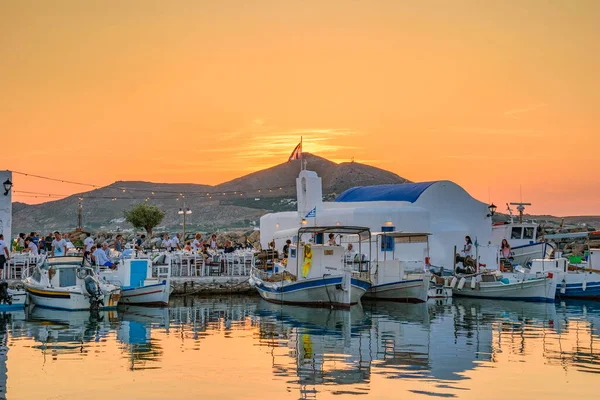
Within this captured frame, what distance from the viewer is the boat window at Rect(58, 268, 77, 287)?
3028 centimetres

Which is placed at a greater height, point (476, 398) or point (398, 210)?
point (398, 210)

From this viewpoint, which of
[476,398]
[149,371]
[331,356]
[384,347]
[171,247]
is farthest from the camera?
[171,247]

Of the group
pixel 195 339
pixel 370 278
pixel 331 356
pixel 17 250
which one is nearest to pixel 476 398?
pixel 331 356

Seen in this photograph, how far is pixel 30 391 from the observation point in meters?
15.9

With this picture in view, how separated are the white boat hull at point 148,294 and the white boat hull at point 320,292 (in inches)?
182

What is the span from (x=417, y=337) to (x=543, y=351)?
382 centimetres

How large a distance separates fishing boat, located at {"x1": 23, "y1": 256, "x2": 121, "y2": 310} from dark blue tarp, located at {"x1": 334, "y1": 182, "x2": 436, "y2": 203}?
2134 centimetres

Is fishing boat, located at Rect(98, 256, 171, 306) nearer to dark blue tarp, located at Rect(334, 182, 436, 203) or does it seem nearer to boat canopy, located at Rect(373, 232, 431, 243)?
boat canopy, located at Rect(373, 232, 431, 243)

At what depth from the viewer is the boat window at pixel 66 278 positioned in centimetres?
3028

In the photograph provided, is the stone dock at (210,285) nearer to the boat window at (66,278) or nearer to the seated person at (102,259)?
the seated person at (102,259)

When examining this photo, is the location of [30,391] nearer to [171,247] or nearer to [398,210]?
[171,247]

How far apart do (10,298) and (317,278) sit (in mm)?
11008

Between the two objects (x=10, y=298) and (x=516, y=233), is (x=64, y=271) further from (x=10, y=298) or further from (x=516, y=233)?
(x=516, y=233)

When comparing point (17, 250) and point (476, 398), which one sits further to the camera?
point (17, 250)
